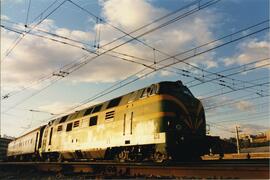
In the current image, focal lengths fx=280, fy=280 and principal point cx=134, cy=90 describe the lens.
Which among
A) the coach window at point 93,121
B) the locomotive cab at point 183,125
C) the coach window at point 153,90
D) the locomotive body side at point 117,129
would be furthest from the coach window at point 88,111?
the locomotive cab at point 183,125

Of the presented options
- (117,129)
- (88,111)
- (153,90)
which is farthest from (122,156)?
(88,111)

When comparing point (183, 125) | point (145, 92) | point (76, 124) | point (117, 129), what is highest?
point (145, 92)

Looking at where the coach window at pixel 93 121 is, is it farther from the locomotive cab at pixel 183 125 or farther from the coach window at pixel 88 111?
the locomotive cab at pixel 183 125

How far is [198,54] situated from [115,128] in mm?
6065

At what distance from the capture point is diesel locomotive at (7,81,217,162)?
13.1 m

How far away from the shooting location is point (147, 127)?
13742 millimetres

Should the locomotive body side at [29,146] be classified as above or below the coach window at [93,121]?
below

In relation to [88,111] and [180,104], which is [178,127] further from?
[88,111]

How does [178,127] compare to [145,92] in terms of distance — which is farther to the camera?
[145,92]

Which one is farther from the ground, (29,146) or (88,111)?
(88,111)

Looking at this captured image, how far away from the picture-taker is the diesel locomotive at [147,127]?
13.1 m

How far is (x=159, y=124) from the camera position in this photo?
13.1 m

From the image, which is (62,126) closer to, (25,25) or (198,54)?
(25,25)

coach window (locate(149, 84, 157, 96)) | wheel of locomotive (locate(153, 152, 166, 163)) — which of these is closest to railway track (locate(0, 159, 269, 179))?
wheel of locomotive (locate(153, 152, 166, 163))
